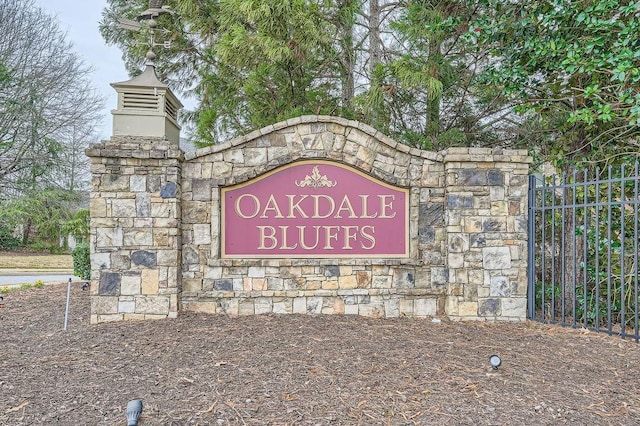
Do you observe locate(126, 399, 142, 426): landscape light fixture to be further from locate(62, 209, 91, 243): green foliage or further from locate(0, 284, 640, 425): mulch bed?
locate(62, 209, 91, 243): green foliage

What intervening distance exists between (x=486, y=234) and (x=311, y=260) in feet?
6.08

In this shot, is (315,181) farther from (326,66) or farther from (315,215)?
(326,66)

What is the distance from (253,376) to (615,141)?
4999mm

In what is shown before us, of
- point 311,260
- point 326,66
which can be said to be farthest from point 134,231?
point 326,66

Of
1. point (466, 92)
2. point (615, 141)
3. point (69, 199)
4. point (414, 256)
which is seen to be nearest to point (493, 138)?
point (466, 92)

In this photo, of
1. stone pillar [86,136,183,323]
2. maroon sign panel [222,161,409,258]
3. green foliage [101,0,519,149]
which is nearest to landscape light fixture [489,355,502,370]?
maroon sign panel [222,161,409,258]

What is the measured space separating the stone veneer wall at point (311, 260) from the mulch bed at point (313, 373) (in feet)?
0.78

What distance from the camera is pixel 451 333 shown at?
376 cm

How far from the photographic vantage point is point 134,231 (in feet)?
13.3

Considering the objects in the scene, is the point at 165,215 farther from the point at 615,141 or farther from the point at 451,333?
the point at 615,141

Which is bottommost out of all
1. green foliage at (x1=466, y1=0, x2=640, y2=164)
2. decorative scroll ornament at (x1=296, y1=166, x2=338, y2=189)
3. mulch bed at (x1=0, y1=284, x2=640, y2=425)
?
mulch bed at (x1=0, y1=284, x2=640, y2=425)

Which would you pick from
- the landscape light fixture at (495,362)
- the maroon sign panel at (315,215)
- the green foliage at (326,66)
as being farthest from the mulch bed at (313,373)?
the green foliage at (326,66)

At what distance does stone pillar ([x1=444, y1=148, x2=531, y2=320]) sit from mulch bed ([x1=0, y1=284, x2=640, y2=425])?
262mm

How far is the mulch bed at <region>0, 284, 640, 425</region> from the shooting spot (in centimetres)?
227
